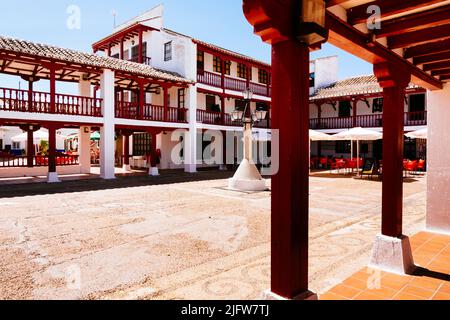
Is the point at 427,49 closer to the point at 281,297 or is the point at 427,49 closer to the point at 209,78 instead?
the point at 281,297

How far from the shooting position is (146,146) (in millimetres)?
22906

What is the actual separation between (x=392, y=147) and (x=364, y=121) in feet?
68.7

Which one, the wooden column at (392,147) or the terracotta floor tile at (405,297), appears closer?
the terracotta floor tile at (405,297)

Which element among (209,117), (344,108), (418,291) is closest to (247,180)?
(418,291)

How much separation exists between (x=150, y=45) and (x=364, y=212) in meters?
19.4

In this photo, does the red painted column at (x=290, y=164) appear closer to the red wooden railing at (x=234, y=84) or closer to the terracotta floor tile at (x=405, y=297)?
the terracotta floor tile at (x=405, y=297)

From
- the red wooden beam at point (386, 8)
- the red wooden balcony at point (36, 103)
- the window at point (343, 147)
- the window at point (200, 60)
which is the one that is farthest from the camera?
the window at point (343, 147)

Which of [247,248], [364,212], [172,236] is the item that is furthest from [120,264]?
[364,212]

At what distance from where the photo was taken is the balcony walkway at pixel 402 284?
3.19 metres

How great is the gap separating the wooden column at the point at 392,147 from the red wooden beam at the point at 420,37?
12.4 inches

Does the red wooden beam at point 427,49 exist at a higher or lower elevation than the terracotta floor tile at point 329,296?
higher

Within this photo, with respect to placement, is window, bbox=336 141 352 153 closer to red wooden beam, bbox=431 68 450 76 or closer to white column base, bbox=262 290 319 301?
red wooden beam, bbox=431 68 450 76

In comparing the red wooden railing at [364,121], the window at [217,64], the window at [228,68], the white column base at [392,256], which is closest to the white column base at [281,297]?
the white column base at [392,256]

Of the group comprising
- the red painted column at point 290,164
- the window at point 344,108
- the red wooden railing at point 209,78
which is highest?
the red wooden railing at point 209,78
